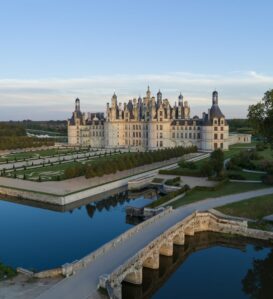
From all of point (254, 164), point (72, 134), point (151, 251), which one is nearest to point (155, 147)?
point (72, 134)

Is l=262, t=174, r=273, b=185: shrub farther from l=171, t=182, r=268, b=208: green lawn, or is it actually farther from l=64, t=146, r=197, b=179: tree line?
l=64, t=146, r=197, b=179: tree line

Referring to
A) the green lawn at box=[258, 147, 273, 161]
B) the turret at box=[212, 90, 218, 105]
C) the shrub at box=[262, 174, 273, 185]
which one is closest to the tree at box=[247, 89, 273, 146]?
the shrub at box=[262, 174, 273, 185]

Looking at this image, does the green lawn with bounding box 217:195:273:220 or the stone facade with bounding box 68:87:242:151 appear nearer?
the green lawn with bounding box 217:195:273:220

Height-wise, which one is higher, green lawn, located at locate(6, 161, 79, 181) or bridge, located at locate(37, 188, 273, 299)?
green lawn, located at locate(6, 161, 79, 181)

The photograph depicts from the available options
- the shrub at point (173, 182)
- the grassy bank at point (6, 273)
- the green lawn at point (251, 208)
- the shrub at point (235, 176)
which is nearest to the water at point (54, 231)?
the grassy bank at point (6, 273)

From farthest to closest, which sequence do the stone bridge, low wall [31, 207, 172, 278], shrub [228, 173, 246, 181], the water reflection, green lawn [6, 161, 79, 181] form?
green lawn [6, 161, 79, 181], shrub [228, 173, 246, 181], the water reflection, low wall [31, 207, 172, 278], the stone bridge

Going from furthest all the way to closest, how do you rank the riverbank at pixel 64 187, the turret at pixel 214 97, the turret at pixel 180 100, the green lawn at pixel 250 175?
the turret at pixel 180 100 → the turret at pixel 214 97 → the green lawn at pixel 250 175 → the riverbank at pixel 64 187

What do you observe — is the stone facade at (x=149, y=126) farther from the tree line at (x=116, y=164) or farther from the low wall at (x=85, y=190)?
the low wall at (x=85, y=190)
